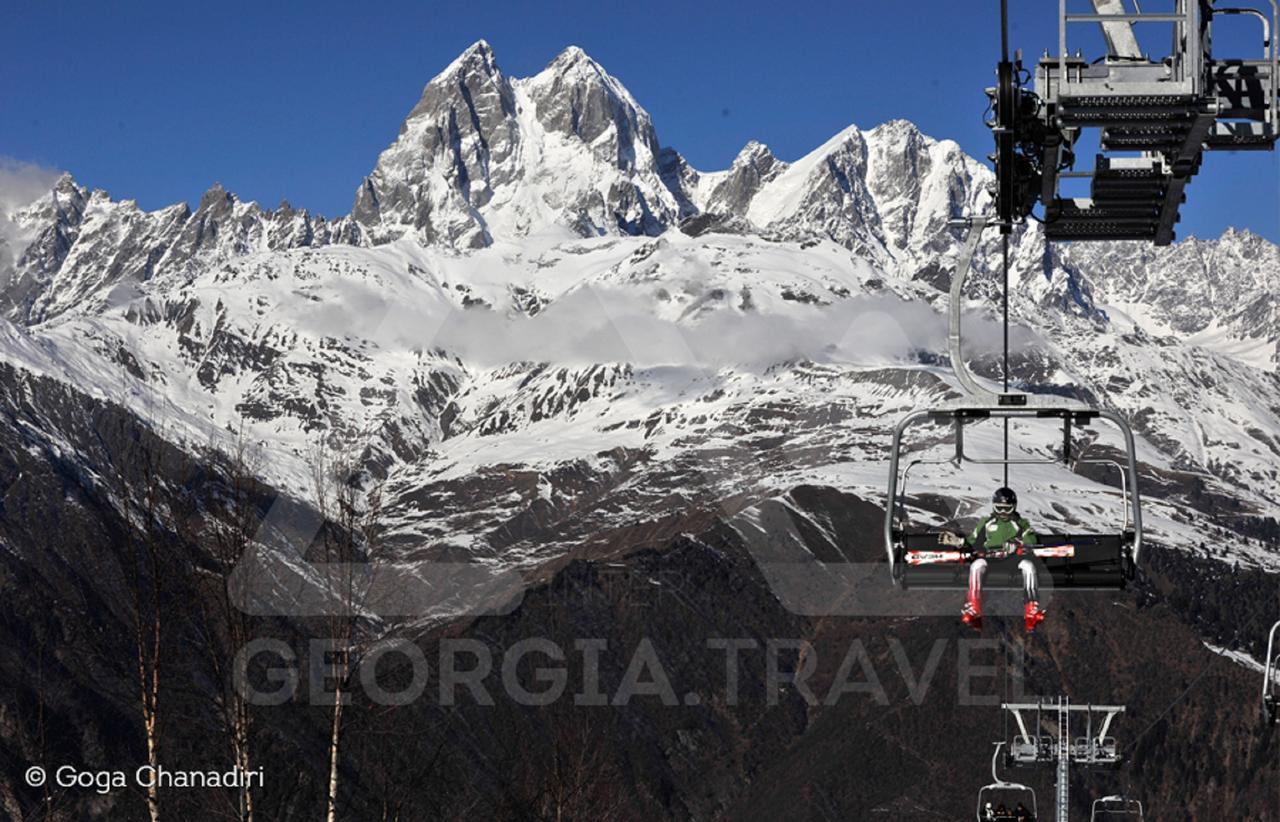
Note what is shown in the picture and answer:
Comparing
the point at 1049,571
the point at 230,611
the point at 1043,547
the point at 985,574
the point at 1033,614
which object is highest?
the point at 230,611

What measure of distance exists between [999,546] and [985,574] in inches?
27.6

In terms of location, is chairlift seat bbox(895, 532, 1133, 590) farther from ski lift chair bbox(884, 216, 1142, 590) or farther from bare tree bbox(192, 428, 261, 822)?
bare tree bbox(192, 428, 261, 822)

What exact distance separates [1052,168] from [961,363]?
226 centimetres

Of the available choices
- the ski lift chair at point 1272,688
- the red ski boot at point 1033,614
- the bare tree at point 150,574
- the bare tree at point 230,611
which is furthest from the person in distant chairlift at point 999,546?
the bare tree at point 150,574

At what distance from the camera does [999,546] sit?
25.5 meters

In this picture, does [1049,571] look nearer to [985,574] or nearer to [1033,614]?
[1033,614]

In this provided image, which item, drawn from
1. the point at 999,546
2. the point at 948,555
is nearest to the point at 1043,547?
the point at 999,546

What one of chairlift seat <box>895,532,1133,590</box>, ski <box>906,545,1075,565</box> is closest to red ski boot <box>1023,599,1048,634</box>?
chairlift seat <box>895,532,1133,590</box>

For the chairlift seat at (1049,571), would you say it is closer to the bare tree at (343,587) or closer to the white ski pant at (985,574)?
the white ski pant at (985,574)

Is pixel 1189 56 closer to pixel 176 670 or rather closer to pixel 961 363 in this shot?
pixel 961 363

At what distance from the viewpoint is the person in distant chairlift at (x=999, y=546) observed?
2486cm

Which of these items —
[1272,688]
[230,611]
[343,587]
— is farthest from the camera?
[343,587]

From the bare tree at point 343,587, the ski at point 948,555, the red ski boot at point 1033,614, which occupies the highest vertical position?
the bare tree at point 343,587

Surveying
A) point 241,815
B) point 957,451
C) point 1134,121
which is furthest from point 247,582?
point 1134,121
